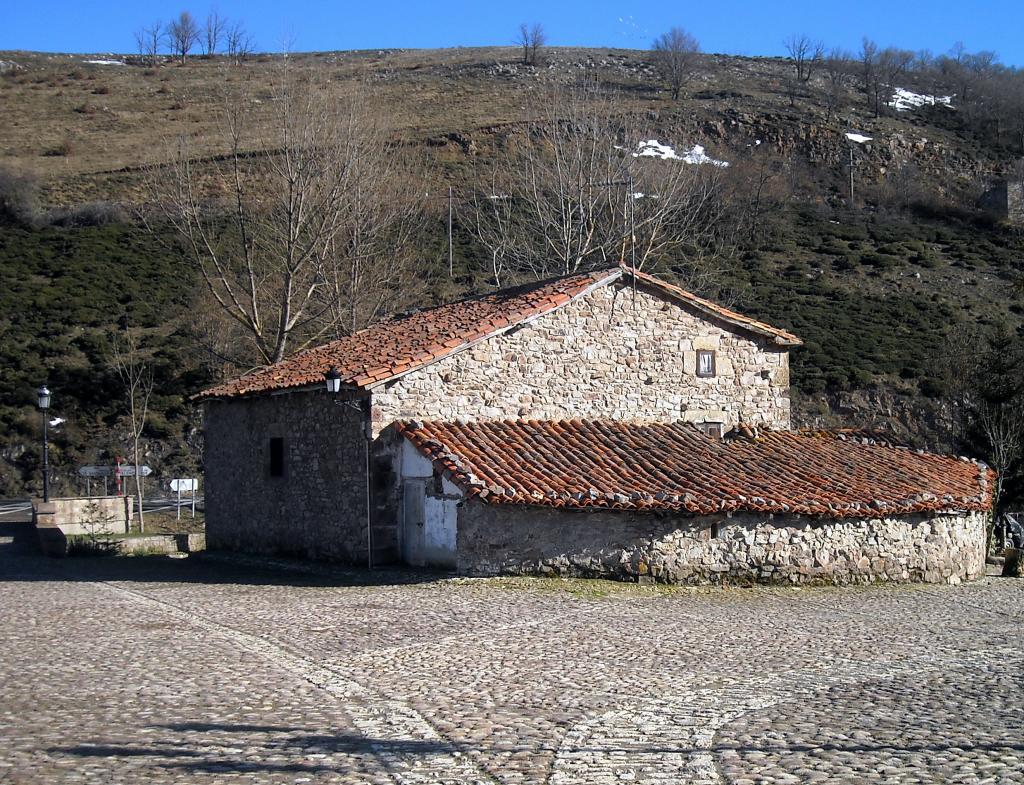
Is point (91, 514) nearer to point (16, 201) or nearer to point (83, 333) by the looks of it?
point (83, 333)

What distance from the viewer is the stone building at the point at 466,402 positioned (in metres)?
16.7

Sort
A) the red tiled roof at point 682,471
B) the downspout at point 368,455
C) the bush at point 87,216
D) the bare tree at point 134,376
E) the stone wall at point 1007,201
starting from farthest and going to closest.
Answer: the stone wall at point 1007,201 < the bush at point 87,216 < the bare tree at point 134,376 < the downspout at point 368,455 < the red tiled roof at point 682,471

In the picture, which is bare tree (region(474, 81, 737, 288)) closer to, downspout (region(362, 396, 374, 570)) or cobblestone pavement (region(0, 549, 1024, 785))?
downspout (region(362, 396, 374, 570))

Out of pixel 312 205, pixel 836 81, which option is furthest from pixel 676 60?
A: pixel 312 205

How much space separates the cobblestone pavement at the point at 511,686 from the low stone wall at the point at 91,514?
43.3 ft

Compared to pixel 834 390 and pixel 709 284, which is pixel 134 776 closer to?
pixel 834 390

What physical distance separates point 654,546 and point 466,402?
407cm

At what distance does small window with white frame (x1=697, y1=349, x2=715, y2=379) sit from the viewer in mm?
19750

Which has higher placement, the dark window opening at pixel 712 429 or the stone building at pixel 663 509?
the dark window opening at pixel 712 429

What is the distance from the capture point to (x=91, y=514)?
28.5 m

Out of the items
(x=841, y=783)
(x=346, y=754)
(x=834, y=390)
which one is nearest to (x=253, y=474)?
(x=346, y=754)

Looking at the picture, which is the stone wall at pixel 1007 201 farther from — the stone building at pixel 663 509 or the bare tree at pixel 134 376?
the stone building at pixel 663 509

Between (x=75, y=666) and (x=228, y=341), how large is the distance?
31.6 m

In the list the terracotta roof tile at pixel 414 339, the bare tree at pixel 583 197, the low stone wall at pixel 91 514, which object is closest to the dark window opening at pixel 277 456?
the terracotta roof tile at pixel 414 339
